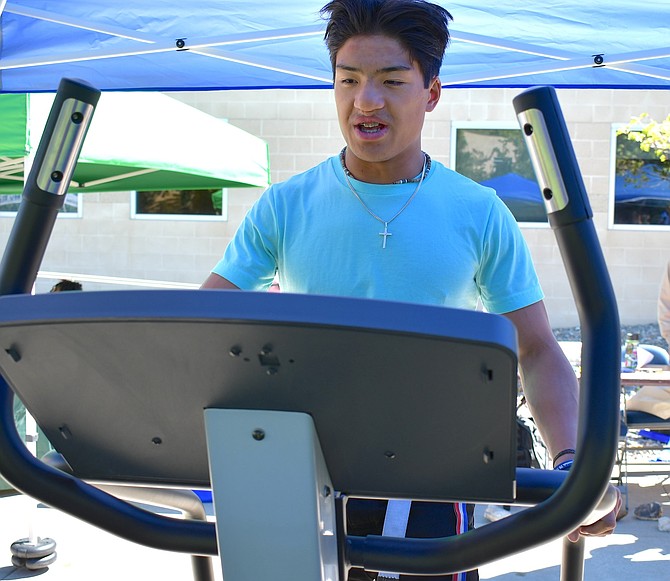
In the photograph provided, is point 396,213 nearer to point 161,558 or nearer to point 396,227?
point 396,227

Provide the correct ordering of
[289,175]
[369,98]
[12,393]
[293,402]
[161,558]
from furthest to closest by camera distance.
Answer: [289,175] → [161,558] → [369,98] → [12,393] → [293,402]

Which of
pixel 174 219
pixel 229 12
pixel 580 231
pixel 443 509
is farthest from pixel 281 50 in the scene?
pixel 174 219

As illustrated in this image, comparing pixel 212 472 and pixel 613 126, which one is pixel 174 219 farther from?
pixel 212 472

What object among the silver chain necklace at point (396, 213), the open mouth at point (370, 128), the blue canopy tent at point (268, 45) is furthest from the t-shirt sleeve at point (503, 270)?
the blue canopy tent at point (268, 45)

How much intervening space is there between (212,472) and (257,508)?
2.2 inches

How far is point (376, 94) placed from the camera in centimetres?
151

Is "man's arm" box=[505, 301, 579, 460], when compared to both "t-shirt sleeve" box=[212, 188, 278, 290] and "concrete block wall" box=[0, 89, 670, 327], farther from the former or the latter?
"concrete block wall" box=[0, 89, 670, 327]

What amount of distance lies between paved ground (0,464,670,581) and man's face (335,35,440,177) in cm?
289

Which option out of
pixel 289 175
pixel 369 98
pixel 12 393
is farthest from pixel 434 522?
pixel 289 175

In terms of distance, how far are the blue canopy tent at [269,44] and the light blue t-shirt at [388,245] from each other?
1.74 metres

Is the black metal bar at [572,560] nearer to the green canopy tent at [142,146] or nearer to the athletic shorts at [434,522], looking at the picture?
the athletic shorts at [434,522]

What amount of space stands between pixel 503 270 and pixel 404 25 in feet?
1.42

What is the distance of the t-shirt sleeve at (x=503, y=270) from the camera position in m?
1.66

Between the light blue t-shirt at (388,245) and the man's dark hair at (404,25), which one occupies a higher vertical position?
the man's dark hair at (404,25)
